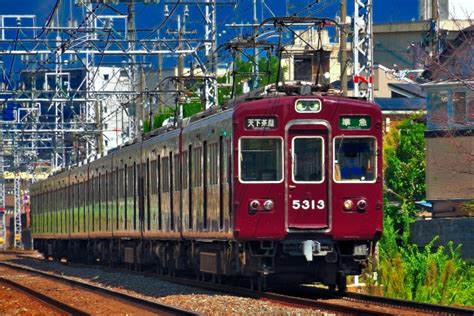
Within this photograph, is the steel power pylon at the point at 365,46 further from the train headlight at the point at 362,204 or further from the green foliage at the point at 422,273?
the train headlight at the point at 362,204

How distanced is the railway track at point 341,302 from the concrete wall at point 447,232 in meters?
12.1

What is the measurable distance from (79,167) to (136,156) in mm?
10906

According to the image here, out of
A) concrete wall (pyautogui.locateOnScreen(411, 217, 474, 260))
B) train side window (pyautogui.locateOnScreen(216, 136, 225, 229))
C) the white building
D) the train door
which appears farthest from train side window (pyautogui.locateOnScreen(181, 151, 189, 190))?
the white building

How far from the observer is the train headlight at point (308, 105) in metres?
20.6

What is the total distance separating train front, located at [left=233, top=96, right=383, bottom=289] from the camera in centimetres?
2033

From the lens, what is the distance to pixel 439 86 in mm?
45469

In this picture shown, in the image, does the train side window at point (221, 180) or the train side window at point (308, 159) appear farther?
the train side window at point (221, 180)

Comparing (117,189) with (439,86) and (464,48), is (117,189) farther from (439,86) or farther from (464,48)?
(439,86)

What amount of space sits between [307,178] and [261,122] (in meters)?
1.04

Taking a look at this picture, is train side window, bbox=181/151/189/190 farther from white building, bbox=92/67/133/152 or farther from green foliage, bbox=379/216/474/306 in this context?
white building, bbox=92/67/133/152

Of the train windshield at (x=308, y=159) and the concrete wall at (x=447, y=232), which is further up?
the train windshield at (x=308, y=159)

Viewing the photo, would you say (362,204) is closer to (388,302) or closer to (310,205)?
(310,205)

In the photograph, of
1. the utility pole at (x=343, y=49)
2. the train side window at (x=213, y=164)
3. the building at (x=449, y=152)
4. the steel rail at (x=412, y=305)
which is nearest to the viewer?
the steel rail at (x=412, y=305)

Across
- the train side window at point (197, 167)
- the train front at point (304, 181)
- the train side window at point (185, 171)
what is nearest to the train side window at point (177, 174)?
the train side window at point (185, 171)
